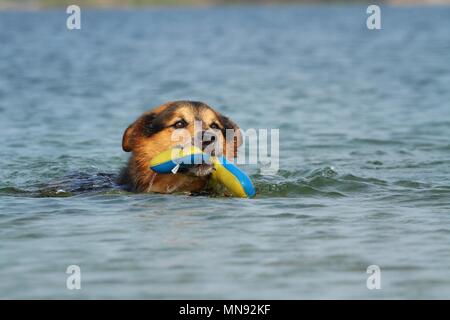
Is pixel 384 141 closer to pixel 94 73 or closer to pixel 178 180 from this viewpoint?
pixel 178 180

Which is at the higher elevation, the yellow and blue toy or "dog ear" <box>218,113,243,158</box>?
"dog ear" <box>218,113,243,158</box>

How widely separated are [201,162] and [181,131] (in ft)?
1.68

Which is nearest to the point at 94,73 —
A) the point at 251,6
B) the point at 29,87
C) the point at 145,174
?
the point at 29,87

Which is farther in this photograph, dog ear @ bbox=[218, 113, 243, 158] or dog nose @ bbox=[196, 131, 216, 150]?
dog ear @ bbox=[218, 113, 243, 158]

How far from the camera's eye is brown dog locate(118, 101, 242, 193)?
29.7 feet

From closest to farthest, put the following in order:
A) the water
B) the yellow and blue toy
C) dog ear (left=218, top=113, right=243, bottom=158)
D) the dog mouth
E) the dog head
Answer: the water
the yellow and blue toy
the dog mouth
the dog head
dog ear (left=218, top=113, right=243, bottom=158)

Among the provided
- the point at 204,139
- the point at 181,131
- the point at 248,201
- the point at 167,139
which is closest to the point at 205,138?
the point at 204,139

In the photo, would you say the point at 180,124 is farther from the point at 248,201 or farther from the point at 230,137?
the point at 248,201

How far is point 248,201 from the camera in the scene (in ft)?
30.1

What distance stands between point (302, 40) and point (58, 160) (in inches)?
1337

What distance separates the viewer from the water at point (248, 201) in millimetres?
6598

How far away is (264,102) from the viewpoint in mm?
19625

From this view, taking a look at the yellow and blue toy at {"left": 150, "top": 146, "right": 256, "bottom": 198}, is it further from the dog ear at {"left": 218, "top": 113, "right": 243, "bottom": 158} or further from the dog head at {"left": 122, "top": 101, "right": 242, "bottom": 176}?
the dog ear at {"left": 218, "top": 113, "right": 243, "bottom": 158}

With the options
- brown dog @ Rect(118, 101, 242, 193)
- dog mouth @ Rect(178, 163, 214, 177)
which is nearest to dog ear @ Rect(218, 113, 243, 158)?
brown dog @ Rect(118, 101, 242, 193)
